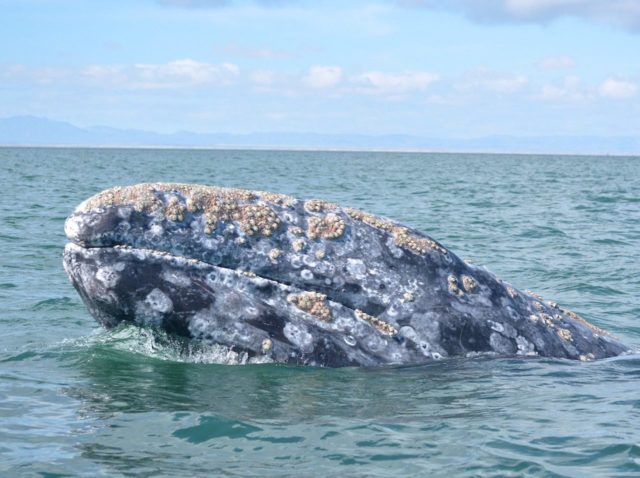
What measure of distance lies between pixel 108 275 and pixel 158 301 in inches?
17.5

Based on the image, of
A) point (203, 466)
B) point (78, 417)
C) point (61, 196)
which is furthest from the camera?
point (61, 196)

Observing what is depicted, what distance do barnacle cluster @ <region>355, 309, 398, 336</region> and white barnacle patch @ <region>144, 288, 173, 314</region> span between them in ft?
5.15

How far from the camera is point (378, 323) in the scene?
8.06 meters

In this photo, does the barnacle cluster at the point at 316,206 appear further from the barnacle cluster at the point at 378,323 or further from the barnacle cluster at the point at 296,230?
the barnacle cluster at the point at 378,323

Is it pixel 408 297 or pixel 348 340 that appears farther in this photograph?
pixel 408 297

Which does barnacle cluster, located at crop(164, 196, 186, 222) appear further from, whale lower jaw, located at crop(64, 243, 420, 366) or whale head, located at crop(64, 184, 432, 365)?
whale lower jaw, located at crop(64, 243, 420, 366)

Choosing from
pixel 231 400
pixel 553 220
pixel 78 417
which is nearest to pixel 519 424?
pixel 231 400

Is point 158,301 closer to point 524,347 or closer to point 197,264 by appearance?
point 197,264

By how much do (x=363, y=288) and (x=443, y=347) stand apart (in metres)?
0.86

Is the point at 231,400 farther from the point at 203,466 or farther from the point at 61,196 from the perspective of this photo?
the point at 61,196

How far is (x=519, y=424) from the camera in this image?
6789 millimetres

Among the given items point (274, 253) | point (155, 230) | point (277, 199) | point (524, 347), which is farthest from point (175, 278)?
point (524, 347)

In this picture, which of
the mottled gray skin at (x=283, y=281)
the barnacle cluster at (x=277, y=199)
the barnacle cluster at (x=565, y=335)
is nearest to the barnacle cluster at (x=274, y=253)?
the mottled gray skin at (x=283, y=281)

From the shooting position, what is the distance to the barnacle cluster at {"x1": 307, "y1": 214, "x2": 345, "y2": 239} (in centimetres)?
819
